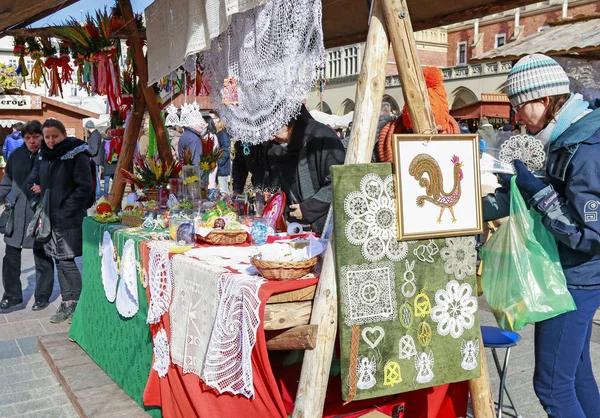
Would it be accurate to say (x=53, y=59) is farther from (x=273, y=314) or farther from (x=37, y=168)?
(x=273, y=314)

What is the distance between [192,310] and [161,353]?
0.48 m

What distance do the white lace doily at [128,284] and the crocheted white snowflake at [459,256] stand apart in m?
1.94

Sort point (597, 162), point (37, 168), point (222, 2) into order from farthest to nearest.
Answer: point (37, 168)
point (222, 2)
point (597, 162)

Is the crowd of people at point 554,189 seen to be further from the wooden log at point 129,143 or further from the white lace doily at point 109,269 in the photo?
the wooden log at point 129,143

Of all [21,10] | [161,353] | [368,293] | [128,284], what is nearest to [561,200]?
[368,293]

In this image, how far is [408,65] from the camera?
2.59m

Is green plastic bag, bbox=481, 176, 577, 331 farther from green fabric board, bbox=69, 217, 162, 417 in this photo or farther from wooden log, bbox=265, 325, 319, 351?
green fabric board, bbox=69, 217, 162, 417

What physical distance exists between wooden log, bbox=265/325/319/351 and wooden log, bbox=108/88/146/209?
2.73 m

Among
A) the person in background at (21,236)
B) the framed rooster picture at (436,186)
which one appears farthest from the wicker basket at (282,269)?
the person in background at (21,236)

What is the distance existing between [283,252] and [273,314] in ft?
1.24

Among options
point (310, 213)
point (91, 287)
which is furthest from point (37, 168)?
point (310, 213)

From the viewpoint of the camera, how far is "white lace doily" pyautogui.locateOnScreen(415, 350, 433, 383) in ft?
8.46

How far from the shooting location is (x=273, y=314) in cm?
254

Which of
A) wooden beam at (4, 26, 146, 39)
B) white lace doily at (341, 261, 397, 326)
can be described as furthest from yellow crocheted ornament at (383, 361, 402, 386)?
wooden beam at (4, 26, 146, 39)
